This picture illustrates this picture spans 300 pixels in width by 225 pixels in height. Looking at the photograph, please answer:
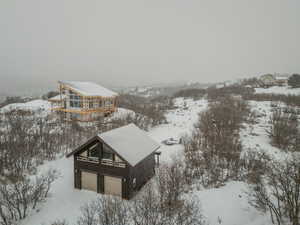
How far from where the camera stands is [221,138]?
2192 cm

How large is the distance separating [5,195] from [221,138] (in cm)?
2244

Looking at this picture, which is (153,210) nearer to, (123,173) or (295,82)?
(123,173)

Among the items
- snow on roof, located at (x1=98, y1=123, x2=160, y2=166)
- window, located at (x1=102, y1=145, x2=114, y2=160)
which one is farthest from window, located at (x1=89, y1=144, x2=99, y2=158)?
snow on roof, located at (x1=98, y1=123, x2=160, y2=166)

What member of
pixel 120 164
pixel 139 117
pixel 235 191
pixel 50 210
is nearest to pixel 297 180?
pixel 235 191

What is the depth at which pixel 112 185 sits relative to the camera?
14664 mm

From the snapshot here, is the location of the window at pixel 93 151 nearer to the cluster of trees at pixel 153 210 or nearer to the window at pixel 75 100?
the cluster of trees at pixel 153 210

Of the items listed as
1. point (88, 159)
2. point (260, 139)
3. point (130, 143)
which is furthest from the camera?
point (260, 139)

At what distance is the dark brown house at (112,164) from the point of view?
549 inches

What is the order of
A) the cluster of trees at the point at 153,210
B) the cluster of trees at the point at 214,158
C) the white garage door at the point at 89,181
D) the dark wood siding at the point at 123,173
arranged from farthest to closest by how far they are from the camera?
the cluster of trees at the point at 214,158 → the white garage door at the point at 89,181 → the dark wood siding at the point at 123,173 → the cluster of trees at the point at 153,210

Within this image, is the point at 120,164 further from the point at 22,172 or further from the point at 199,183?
the point at 22,172

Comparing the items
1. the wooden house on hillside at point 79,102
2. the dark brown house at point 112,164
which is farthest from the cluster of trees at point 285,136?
the wooden house on hillside at point 79,102

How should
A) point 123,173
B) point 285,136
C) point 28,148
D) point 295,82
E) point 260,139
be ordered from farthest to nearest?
point 295,82
point 260,139
point 28,148
point 285,136
point 123,173

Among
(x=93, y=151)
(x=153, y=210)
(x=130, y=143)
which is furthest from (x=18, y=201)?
(x=153, y=210)

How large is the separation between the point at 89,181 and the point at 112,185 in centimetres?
255
